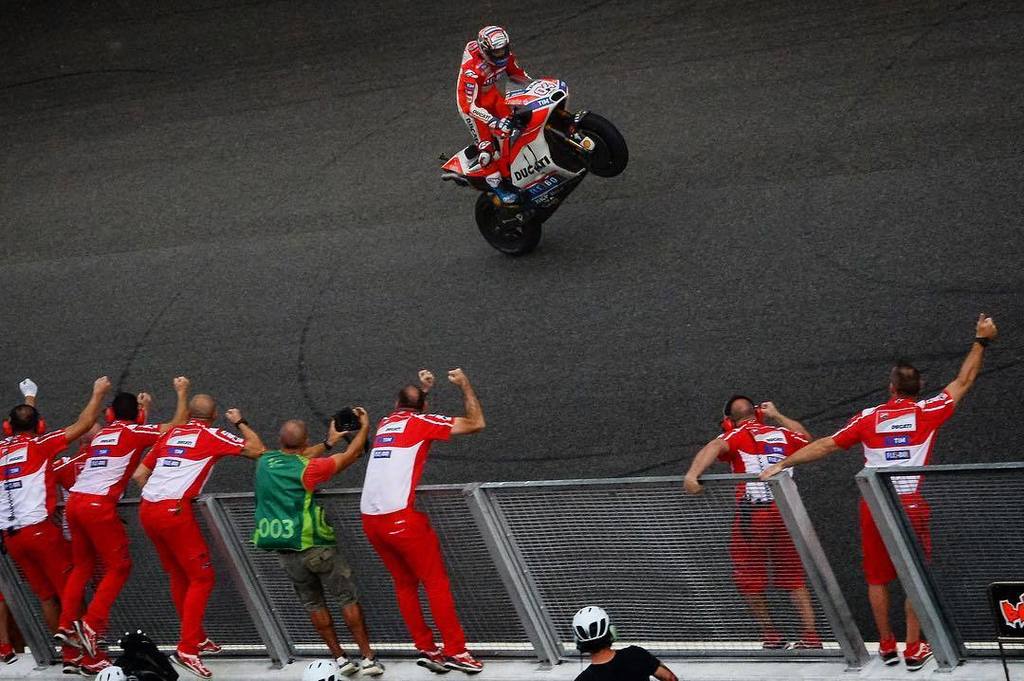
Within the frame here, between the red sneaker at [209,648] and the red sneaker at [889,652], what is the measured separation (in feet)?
13.9

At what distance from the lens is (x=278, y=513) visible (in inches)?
298

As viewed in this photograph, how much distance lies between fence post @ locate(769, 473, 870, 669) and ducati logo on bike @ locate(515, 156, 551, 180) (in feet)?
17.3

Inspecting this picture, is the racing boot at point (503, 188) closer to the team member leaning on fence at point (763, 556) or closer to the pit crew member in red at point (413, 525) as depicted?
the pit crew member in red at point (413, 525)

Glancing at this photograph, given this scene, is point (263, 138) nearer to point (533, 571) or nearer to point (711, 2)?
point (711, 2)

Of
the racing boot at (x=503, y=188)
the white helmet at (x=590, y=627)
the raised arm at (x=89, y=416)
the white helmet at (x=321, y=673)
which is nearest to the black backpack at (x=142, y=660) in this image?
the white helmet at (x=321, y=673)

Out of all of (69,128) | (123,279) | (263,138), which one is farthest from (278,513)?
(69,128)

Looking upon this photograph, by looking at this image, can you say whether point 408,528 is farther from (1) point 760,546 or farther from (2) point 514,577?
(1) point 760,546

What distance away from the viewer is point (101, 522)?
8398mm

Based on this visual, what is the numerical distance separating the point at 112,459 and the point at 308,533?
179cm

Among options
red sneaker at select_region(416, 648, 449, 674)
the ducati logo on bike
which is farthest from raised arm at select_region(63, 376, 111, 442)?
the ducati logo on bike

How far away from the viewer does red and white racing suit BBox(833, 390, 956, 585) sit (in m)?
6.78

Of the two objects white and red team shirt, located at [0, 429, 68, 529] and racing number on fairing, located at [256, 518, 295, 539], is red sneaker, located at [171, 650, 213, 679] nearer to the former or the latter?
racing number on fairing, located at [256, 518, 295, 539]

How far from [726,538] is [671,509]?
32cm

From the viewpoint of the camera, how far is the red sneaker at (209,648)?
8406mm
